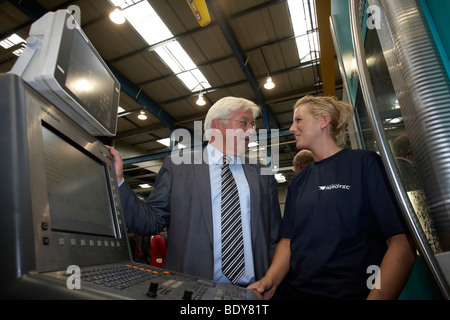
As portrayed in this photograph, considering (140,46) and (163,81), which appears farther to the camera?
(163,81)

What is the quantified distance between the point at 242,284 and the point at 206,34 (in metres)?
5.48

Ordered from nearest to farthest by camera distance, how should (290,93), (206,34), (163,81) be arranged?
(206,34) → (163,81) → (290,93)

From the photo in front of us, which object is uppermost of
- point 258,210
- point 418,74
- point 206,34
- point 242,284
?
point 206,34

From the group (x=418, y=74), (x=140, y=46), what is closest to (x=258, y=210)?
(x=418, y=74)

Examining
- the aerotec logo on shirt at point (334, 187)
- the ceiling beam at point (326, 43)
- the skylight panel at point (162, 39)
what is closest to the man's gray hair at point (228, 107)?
the aerotec logo on shirt at point (334, 187)

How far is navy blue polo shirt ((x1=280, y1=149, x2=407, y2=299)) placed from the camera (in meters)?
0.98

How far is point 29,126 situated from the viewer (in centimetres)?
52

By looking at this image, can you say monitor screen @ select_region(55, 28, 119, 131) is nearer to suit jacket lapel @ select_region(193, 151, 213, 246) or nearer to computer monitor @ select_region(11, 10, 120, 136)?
computer monitor @ select_region(11, 10, 120, 136)

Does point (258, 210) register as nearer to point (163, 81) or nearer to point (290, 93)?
point (163, 81)

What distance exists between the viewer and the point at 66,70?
2.27 ft

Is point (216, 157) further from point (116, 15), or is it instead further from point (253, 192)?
point (116, 15)

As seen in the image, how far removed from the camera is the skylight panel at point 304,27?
4979 mm

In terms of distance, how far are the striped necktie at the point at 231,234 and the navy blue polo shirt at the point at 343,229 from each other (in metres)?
0.24

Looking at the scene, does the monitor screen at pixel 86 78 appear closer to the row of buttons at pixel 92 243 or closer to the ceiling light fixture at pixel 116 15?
the row of buttons at pixel 92 243
